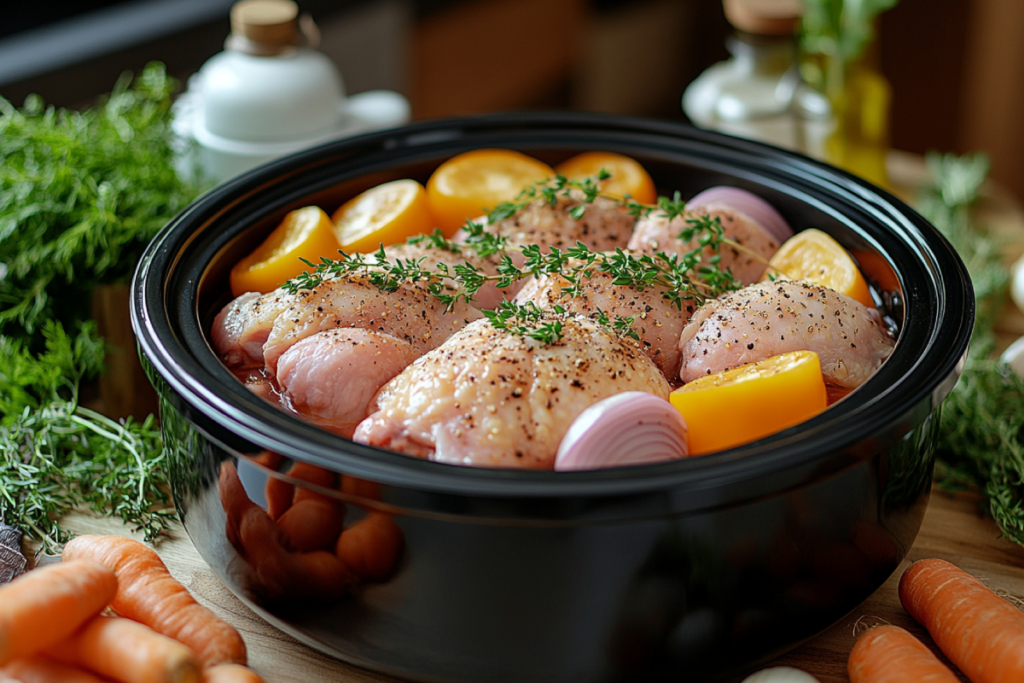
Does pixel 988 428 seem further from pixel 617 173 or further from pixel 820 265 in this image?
pixel 617 173

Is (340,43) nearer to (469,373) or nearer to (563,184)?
(563,184)

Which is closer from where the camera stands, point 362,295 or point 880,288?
point 362,295

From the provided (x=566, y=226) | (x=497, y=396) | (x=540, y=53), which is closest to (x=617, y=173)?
(x=566, y=226)

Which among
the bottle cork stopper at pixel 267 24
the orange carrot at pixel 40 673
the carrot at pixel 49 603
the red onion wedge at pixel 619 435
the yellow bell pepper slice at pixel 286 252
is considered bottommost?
the orange carrot at pixel 40 673

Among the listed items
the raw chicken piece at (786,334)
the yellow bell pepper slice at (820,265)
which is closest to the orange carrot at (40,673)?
the raw chicken piece at (786,334)

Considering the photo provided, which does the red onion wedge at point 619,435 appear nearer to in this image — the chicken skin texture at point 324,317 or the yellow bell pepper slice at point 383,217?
the chicken skin texture at point 324,317

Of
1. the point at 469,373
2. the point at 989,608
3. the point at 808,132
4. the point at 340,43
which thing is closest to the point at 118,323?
the point at 469,373

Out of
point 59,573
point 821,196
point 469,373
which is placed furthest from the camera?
point 821,196
